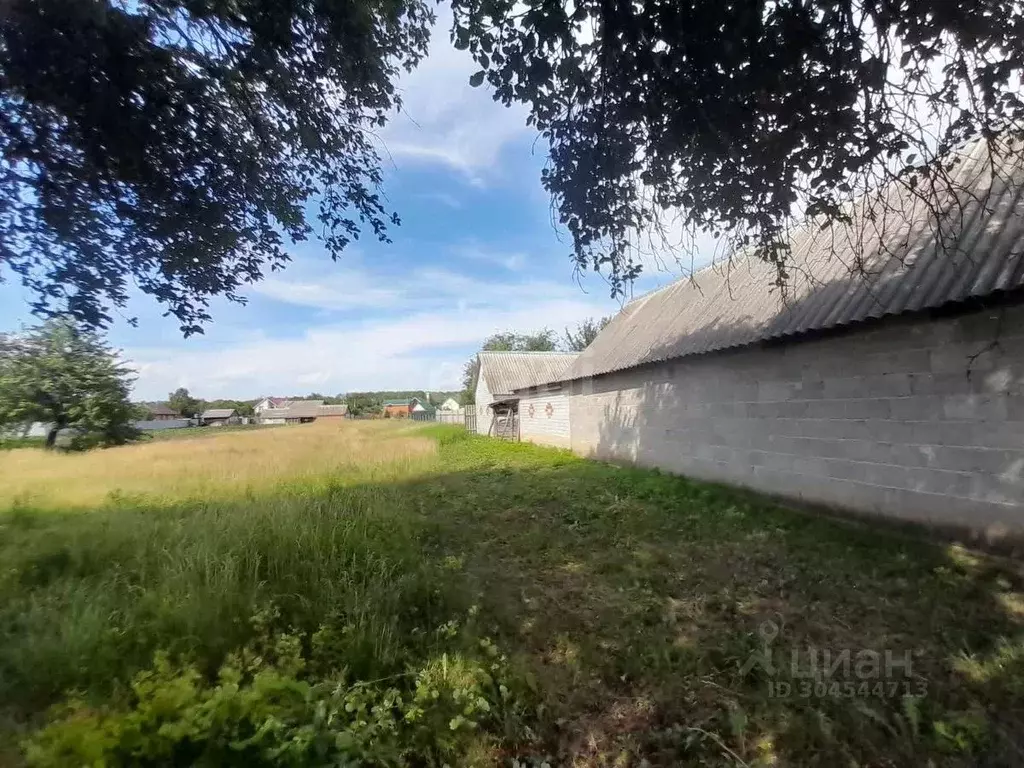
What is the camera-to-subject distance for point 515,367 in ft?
82.0

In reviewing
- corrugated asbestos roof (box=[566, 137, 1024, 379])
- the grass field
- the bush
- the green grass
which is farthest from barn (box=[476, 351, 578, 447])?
the bush

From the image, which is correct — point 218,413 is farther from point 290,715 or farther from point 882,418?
point 882,418

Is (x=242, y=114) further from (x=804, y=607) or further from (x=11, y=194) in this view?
(x=804, y=607)

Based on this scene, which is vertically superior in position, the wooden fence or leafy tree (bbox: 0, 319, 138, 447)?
leafy tree (bbox: 0, 319, 138, 447)

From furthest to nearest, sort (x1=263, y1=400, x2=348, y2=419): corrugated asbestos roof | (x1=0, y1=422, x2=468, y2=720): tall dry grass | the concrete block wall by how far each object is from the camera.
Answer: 1. (x1=263, y1=400, x2=348, y2=419): corrugated asbestos roof
2. the concrete block wall
3. (x1=0, y1=422, x2=468, y2=720): tall dry grass

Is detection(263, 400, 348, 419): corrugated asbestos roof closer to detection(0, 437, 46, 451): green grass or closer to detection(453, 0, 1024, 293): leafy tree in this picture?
detection(0, 437, 46, 451): green grass

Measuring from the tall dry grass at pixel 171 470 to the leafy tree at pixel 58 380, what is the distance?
70 centimetres

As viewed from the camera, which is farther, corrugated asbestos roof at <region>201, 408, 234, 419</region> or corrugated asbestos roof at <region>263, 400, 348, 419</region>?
corrugated asbestos roof at <region>263, 400, 348, 419</region>

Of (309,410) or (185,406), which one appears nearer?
(185,406)

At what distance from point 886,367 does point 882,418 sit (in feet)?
1.79

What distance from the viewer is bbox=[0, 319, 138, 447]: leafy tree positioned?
437 centimetres

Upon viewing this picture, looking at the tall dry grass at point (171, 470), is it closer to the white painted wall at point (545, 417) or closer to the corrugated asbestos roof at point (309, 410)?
the white painted wall at point (545, 417)

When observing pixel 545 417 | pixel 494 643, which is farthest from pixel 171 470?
pixel 545 417

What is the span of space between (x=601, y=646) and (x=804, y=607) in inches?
65.9
